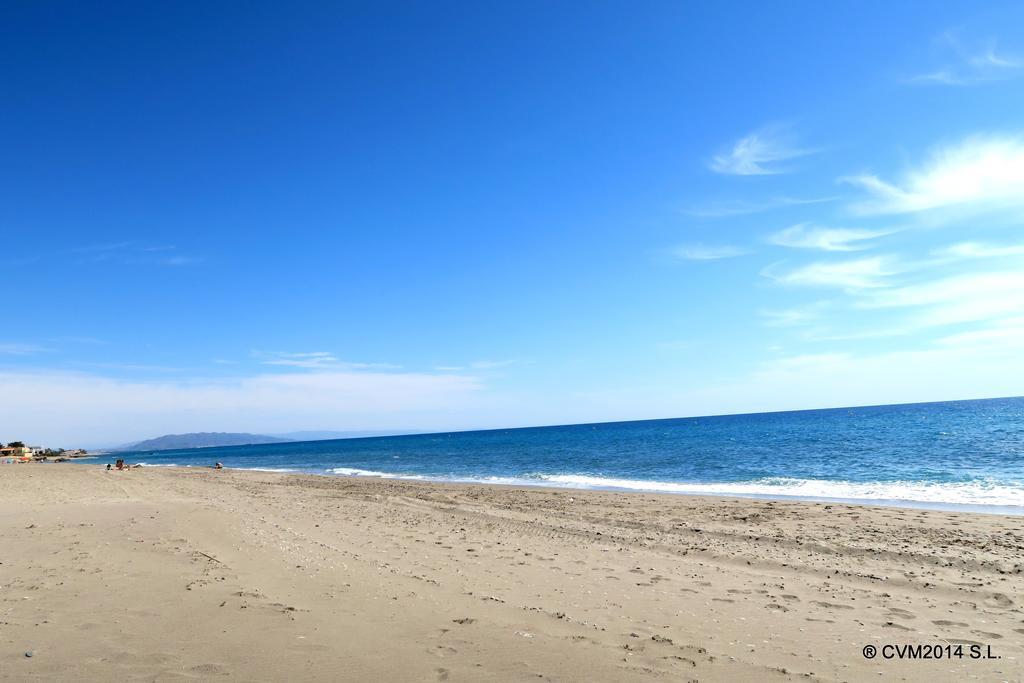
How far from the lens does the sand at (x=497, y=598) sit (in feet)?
18.3

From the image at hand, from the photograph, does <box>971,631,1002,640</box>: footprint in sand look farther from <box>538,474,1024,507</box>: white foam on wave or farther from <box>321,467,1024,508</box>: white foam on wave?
<box>538,474,1024,507</box>: white foam on wave

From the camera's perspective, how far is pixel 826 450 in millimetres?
43062

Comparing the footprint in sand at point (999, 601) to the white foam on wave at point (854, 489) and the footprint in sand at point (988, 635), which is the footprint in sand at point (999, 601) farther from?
the white foam on wave at point (854, 489)

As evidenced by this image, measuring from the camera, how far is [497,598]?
802 cm

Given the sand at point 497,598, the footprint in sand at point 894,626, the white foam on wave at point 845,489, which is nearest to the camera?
the sand at point 497,598

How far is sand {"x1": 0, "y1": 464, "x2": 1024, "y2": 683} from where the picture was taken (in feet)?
18.3

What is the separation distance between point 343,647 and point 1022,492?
2508 cm

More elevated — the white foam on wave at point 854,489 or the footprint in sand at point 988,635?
the footprint in sand at point 988,635

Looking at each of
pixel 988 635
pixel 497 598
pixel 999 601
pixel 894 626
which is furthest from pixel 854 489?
pixel 497 598

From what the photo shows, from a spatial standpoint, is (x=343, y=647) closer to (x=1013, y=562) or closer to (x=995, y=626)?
(x=995, y=626)

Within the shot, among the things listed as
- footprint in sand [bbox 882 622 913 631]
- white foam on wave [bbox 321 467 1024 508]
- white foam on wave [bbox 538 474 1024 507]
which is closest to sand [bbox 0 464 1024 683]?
footprint in sand [bbox 882 622 913 631]

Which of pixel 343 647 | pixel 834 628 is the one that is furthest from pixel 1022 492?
pixel 343 647

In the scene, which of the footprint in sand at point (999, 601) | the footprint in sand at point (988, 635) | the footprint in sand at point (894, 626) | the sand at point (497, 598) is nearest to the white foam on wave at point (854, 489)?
the sand at point (497, 598)

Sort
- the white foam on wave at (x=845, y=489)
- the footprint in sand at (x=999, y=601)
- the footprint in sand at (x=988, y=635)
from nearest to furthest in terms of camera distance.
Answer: the footprint in sand at (x=988, y=635) → the footprint in sand at (x=999, y=601) → the white foam on wave at (x=845, y=489)
